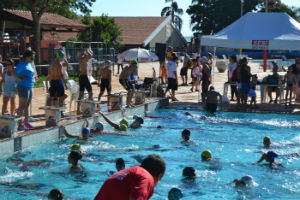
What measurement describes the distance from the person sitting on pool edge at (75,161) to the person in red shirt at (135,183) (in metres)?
4.84

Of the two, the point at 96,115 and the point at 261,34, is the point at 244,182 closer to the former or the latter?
the point at 96,115

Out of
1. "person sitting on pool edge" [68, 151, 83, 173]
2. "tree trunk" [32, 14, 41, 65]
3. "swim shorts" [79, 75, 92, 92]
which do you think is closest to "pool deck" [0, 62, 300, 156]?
"swim shorts" [79, 75, 92, 92]

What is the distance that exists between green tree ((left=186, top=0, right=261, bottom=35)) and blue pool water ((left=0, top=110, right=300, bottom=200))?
56.0 meters

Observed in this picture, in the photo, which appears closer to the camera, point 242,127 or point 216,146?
point 216,146

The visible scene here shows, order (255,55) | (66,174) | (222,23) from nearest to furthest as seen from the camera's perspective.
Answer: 1. (66,174)
2. (255,55)
3. (222,23)

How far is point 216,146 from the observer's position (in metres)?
11.1

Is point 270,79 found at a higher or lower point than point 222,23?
lower

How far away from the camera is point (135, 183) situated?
3.23 m

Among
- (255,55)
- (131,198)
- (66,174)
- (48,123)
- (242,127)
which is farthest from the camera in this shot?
(255,55)

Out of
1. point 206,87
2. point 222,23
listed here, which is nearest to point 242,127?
point 206,87

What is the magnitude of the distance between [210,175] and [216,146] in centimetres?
247

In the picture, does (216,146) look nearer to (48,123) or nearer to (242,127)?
(242,127)

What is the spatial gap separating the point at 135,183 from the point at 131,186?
0.05 metres

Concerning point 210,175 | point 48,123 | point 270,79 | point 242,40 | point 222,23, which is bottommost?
point 210,175
